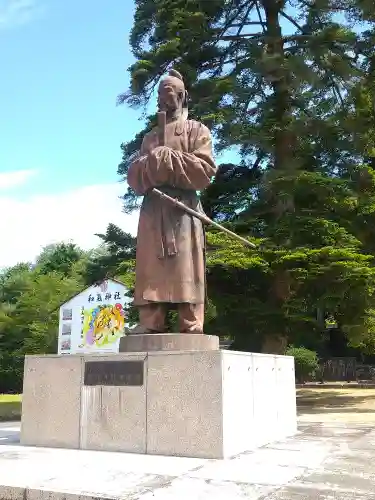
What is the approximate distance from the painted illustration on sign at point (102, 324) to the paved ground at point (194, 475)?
505 inches

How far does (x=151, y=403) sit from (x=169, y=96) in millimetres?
3688

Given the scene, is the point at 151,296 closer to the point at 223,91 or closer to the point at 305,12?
the point at 223,91

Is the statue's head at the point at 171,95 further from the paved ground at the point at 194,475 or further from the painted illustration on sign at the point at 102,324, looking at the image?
the painted illustration on sign at the point at 102,324

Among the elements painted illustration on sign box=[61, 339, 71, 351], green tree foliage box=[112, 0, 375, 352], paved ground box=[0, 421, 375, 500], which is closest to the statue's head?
paved ground box=[0, 421, 375, 500]

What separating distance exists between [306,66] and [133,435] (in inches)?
462

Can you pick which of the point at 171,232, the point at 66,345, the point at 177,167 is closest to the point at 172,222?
the point at 171,232

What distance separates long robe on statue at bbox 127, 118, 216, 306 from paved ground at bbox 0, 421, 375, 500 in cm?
189

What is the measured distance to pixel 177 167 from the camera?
6.46 metres

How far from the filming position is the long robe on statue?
646 cm

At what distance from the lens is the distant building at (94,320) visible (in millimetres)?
18877

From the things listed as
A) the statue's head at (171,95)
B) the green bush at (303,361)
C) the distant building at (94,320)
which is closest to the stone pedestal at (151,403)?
the statue's head at (171,95)

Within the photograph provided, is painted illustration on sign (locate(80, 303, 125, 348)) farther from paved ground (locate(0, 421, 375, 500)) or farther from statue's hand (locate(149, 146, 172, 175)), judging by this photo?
paved ground (locate(0, 421, 375, 500))

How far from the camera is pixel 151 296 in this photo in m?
6.43

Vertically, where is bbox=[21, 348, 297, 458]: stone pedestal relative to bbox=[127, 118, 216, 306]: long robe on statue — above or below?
below
